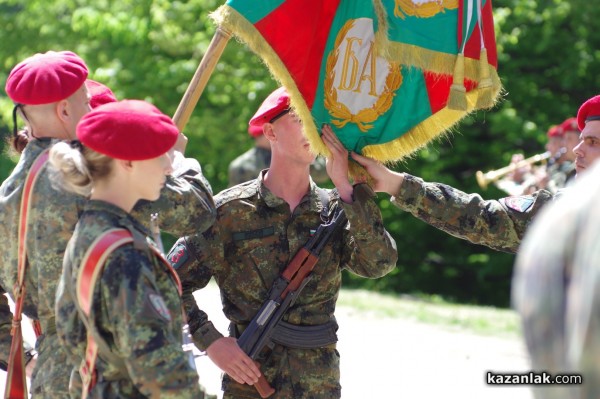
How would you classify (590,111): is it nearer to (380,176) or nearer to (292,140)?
(380,176)

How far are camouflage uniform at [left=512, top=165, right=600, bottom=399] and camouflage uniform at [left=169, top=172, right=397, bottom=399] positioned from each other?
2.20 m

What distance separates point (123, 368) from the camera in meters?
3.02

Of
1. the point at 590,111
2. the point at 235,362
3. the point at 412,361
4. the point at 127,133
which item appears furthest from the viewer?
the point at 412,361

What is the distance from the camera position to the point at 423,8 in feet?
13.8

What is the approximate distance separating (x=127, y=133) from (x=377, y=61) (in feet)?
5.08

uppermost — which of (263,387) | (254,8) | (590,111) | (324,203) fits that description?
(254,8)

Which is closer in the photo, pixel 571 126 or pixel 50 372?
pixel 50 372

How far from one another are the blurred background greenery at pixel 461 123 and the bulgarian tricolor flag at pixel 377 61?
38.5ft

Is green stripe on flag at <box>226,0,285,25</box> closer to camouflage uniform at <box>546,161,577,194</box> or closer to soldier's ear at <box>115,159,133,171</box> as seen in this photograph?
soldier's ear at <box>115,159,133,171</box>

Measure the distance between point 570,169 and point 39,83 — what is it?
26.0 ft

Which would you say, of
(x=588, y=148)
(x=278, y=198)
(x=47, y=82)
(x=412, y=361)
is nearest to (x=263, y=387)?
(x=278, y=198)

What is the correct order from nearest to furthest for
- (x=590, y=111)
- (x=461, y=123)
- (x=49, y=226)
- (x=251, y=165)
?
(x=49, y=226) < (x=590, y=111) < (x=251, y=165) < (x=461, y=123)

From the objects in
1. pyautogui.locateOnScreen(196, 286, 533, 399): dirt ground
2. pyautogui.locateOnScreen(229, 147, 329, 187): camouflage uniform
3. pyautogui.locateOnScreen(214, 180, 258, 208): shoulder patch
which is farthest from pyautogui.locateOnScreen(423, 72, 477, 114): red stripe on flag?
pyautogui.locateOnScreen(229, 147, 329, 187): camouflage uniform

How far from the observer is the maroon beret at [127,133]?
120 inches
